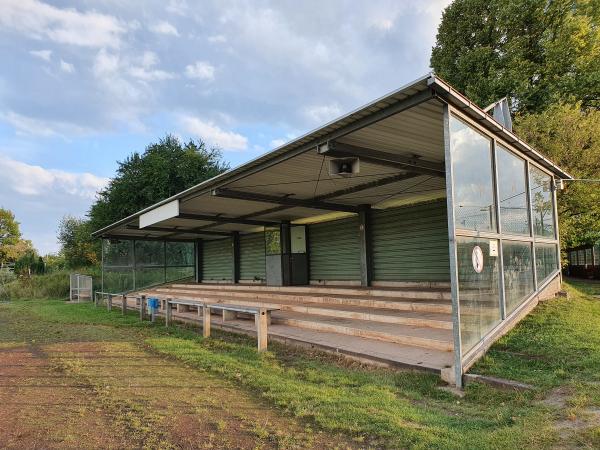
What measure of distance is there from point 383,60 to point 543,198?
7.16m

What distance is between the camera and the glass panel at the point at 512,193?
6262mm

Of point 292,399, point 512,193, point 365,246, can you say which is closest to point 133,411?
point 292,399

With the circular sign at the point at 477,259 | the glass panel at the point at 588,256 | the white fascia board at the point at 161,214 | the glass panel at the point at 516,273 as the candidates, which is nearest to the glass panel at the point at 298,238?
the white fascia board at the point at 161,214

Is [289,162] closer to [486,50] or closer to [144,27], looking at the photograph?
[144,27]

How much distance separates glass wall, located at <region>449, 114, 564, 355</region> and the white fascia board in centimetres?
709

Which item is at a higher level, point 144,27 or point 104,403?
point 144,27

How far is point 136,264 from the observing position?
1792 cm

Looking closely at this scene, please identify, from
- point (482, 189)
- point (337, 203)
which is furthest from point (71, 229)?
point (482, 189)

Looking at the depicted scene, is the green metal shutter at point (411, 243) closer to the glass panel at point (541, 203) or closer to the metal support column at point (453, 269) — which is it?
the glass panel at point (541, 203)

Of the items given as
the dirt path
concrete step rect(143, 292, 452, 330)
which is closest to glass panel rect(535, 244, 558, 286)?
concrete step rect(143, 292, 452, 330)

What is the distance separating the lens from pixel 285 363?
5.98m

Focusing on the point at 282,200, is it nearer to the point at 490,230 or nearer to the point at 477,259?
the point at 490,230

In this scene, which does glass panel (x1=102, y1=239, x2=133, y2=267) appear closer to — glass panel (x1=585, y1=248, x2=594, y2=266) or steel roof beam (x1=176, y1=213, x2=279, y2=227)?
steel roof beam (x1=176, y1=213, x2=279, y2=227)

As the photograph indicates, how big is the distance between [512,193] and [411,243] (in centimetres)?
425
